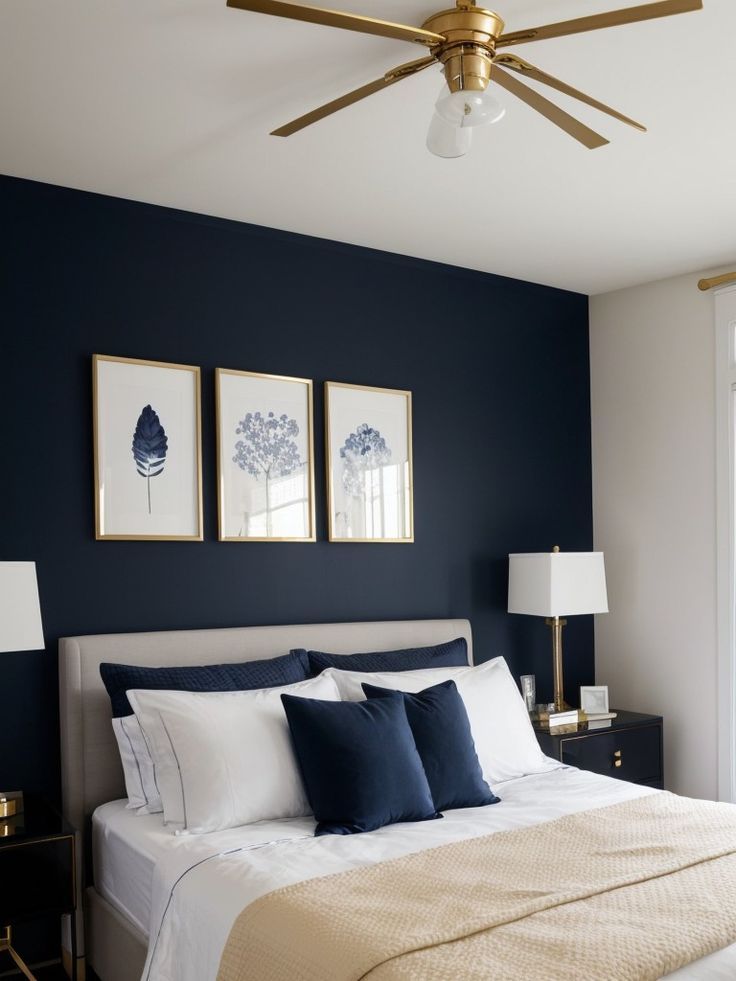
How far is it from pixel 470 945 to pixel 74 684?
5.74ft

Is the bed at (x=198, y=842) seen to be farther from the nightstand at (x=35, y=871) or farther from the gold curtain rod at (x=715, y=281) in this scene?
the gold curtain rod at (x=715, y=281)

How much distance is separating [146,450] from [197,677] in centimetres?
86

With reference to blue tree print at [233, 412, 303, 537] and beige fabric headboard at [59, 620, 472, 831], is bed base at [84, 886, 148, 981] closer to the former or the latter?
beige fabric headboard at [59, 620, 472, 831]

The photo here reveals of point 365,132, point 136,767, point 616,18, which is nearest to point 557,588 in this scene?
point 136,767

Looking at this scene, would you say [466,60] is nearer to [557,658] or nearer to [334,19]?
[334,19]

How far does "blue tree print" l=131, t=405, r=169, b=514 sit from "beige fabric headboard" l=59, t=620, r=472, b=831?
0.50 m

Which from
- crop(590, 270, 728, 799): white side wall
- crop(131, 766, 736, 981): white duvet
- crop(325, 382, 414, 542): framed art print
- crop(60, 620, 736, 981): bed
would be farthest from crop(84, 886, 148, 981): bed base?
crop(590, 270, 728, 799): white side wall

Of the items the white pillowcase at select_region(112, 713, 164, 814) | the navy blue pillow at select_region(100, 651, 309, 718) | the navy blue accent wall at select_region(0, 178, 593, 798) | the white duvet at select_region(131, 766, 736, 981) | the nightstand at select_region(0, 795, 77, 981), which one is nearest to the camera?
the white duvet at select_region(131, 766, 736, 981)

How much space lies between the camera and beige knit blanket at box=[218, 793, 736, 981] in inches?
76.4

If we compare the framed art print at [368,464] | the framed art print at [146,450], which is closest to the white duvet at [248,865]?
the framed art print at [146,450]

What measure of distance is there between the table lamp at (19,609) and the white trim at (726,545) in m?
2.98

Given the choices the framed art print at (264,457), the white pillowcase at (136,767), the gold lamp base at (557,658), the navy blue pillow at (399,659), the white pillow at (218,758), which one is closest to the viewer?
the white pillow at (218,758)

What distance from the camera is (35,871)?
297 cm

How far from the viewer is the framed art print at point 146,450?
11.4ft
